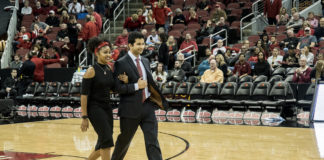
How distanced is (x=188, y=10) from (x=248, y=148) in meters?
12.4

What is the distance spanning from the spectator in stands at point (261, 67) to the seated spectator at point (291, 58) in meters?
0.54

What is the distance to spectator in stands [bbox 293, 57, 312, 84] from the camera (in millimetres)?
13734

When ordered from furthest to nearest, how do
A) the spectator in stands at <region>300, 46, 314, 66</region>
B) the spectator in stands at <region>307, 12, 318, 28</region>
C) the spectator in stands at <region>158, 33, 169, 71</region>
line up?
the spectator in stands at <region>307, 12, 318, 28</region>
the spectator in stands at <region>158, 33, 169, 71</region>
the spectator in stands at <region>300, 46, 314, 66</region>

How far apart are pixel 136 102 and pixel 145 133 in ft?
1.15

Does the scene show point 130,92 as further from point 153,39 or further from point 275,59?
point 153,39

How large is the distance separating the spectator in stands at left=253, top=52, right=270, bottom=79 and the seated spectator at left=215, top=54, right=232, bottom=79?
92 centimetres

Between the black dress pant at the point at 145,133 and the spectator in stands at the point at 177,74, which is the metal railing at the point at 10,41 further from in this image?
the black dress pant at the point at 145,133

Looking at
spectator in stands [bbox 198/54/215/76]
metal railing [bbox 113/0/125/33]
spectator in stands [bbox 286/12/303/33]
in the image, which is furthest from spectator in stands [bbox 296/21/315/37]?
metal railing [bbox 113/0/125/33]

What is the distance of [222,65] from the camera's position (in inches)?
601

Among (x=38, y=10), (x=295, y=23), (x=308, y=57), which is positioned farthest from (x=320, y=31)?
(x=38, y=10)

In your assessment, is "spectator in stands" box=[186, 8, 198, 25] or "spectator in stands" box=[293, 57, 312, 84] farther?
"spectator in stands" box=[186, 8, 198, 25]

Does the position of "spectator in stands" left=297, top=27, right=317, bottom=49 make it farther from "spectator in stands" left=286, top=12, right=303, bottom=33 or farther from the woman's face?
the woman's face

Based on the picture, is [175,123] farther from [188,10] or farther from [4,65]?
[4,65]

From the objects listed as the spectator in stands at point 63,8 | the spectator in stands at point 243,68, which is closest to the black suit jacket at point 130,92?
the spectator in stands at point 243,68
